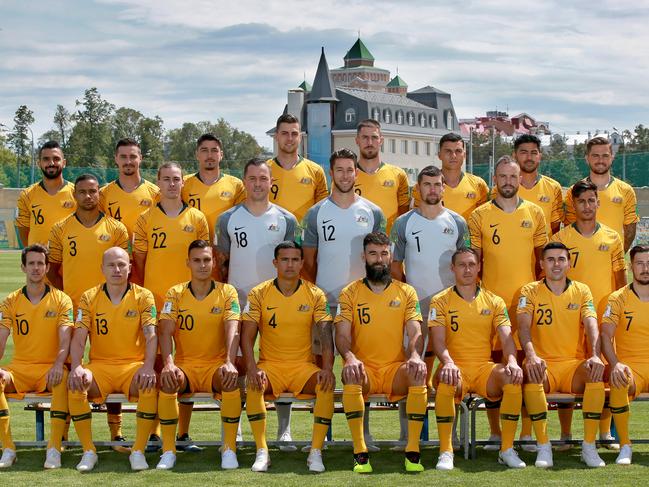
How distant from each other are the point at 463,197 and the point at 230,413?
2534 mm

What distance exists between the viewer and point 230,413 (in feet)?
21.2

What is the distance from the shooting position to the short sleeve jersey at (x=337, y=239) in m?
7.20

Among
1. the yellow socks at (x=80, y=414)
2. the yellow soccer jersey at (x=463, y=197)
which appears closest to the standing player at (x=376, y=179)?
the yellow soccer jersey at (x=463, y=197)

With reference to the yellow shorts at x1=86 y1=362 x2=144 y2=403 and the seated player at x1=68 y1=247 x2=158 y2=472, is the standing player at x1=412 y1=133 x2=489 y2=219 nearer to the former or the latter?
the seated player at x1=68 y1=247 x2=158 y2=472

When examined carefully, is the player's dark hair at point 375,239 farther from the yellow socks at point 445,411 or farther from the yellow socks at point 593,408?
the yellow socks at point 593,408

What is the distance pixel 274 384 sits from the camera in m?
6.63

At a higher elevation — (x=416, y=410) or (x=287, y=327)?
(x=287, y=327)

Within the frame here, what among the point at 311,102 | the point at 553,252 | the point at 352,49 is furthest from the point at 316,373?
the point at 352,49

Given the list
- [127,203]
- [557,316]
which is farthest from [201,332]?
[557,316]

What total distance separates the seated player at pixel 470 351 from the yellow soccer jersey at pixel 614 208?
1.22 metres

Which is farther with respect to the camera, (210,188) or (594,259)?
(210,188)

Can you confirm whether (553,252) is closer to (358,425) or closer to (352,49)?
(358,425)

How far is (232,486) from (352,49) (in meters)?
104

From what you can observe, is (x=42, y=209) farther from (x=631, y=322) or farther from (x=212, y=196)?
(x=631, y=322)
